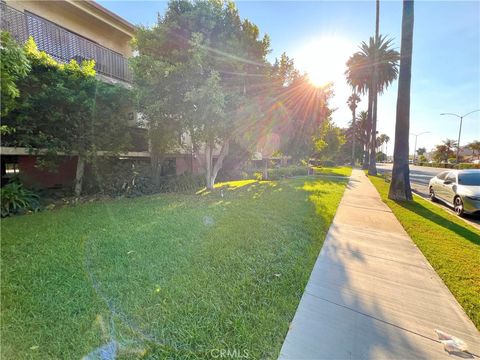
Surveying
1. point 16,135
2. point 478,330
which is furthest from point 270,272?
point 16,135

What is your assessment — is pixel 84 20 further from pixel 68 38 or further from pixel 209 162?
pixel 209 162

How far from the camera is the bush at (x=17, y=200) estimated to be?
5945mm

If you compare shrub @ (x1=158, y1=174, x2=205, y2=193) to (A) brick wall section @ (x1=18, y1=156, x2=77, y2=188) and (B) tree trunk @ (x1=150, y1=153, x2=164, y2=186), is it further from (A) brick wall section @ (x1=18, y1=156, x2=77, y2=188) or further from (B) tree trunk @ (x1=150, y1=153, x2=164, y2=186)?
(A) brick wall section @ (x1=18, y1=156, x2=77, y2=188)

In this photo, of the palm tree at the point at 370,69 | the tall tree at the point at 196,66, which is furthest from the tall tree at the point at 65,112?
the palm tree at the point at 370,69

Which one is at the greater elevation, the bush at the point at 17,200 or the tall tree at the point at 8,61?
the tall tree at the point at 8,61

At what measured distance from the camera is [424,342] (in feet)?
7.43

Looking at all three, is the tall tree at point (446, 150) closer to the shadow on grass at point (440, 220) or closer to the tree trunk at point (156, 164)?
the shadow on grass at point (440, 220)

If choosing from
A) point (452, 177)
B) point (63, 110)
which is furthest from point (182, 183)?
point (452, 177)

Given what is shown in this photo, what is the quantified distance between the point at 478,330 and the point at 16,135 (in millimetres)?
10050

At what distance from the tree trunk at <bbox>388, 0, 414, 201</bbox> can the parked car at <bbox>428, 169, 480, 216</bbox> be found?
124 centimetres

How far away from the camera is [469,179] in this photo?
7.99 meters

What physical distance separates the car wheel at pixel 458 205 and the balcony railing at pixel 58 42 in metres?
14.1

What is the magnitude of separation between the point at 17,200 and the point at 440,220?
11803mm

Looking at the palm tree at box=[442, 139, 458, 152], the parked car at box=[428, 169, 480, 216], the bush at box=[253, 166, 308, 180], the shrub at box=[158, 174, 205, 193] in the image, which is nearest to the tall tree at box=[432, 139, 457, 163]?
the palm tree at box=[442, 139, 458, 152]
